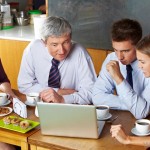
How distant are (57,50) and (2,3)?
2.27 meters

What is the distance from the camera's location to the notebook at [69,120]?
4.73ft

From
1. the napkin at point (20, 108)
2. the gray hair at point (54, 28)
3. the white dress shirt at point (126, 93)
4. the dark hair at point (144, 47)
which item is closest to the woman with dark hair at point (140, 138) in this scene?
the dark hair at point (144, 47)

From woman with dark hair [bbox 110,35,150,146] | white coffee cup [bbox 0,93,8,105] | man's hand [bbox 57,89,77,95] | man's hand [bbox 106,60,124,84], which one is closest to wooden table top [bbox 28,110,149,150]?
woman with dark hair [bbox 110,35,150,146]

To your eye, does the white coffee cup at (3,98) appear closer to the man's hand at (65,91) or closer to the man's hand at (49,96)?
the man's hand at (49,96)

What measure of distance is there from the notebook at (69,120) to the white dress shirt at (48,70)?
71cm

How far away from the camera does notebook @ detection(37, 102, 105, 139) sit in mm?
1440

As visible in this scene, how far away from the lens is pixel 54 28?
2.13m

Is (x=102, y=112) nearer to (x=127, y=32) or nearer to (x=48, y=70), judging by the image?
(x=127, y=32)

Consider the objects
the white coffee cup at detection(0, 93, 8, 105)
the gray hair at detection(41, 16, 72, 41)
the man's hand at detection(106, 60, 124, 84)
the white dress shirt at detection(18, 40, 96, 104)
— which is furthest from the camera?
the white dress shirt at detection(18, 40, 96, 104)

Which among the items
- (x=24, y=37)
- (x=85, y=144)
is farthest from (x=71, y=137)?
(x=24, y=37)

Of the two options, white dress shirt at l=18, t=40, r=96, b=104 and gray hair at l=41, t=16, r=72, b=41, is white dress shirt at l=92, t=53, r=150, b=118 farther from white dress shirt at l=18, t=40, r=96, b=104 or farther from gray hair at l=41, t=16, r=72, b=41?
gray hair at l=41, t=16, r=72, b=41

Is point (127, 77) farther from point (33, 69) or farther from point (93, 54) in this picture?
point (93, 54)

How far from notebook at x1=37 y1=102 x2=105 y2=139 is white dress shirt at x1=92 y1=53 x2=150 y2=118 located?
311 millimetres

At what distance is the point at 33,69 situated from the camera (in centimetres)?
242
